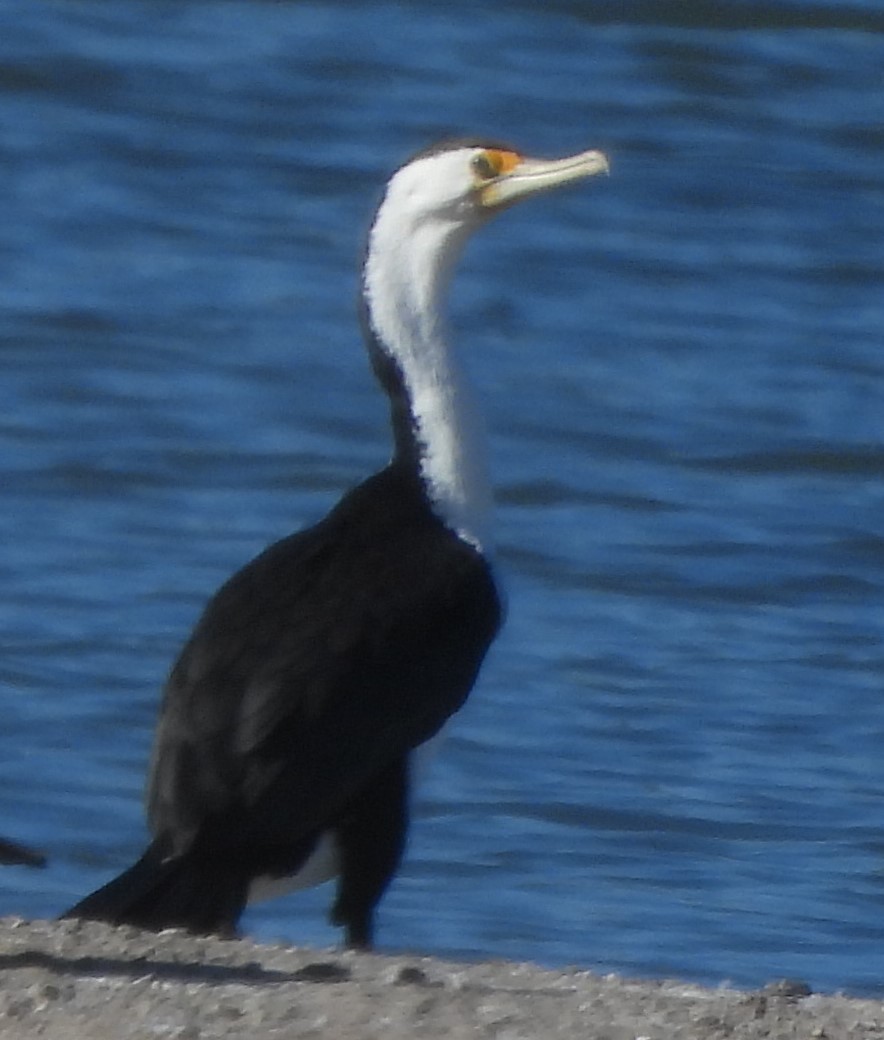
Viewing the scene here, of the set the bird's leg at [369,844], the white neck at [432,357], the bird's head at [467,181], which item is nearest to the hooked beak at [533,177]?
the bird's head at [467,181]

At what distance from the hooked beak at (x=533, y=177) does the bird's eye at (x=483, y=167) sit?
16mm

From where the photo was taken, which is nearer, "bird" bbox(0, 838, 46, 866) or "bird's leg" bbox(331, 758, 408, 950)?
"bird" bbox(0, 838, 46, 866)

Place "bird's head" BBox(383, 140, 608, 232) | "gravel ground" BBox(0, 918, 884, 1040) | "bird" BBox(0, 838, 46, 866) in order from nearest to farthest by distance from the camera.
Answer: "gravel ground" BBox(0, 918, 884, 1040) < "bird" BBox(0, 838, 46, 866) < "bird's head" BBox(383, 140, 608, 232)

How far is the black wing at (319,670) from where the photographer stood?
24.2ft

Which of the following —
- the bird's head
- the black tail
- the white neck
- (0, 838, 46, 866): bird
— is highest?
the bird's head

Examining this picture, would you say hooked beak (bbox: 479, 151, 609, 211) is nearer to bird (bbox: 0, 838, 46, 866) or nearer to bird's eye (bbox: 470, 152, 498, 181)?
bird's eye (bbox: 470, 152, 498, 181)

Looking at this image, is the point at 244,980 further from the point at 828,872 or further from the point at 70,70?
the point at 70,70

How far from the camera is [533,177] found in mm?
8719

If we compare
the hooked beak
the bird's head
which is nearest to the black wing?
the bird's head

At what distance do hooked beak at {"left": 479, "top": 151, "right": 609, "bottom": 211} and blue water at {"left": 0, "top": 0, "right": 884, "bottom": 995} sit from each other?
1944 millimetres

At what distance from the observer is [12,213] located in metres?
16.9

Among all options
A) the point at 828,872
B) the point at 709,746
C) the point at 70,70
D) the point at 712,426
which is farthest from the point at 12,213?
the point at 828,872

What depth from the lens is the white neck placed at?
8.19m

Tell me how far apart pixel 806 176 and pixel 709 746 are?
7.58 m
